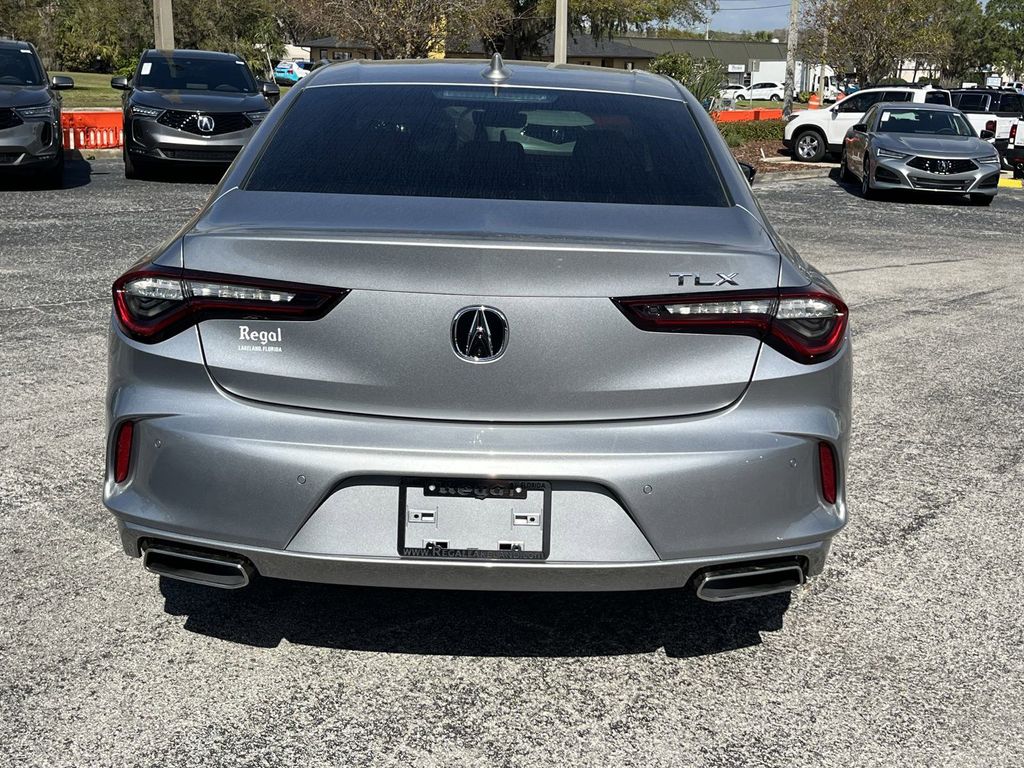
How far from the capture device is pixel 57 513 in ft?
15.0

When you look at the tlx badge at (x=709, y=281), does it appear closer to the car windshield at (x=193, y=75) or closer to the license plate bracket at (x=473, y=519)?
the license plate bracket at (x=473, y=519)

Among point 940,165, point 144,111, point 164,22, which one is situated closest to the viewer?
point 144,111

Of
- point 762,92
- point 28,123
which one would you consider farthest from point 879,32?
point 28,123

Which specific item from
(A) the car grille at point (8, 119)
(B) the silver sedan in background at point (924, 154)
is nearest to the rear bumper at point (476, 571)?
(A) the car grille at point (8, 119)

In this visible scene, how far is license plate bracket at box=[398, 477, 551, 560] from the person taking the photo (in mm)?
2984

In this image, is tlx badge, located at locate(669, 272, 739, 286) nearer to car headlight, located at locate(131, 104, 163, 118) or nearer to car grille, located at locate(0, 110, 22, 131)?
car grille, located at locate(0, 110, 22, 131)

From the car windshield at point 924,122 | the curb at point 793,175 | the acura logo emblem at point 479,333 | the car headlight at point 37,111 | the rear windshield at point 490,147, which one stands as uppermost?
the rear windshield at point 490,147

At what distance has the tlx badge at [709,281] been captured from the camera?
118 inches

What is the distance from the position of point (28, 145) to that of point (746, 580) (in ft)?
44.0

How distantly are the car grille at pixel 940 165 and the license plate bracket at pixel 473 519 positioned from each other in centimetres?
1764

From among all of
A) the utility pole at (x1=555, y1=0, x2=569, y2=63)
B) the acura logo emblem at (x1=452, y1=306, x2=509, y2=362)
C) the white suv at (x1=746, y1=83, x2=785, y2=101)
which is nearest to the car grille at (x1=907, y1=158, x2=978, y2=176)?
the utility pole at (x1=555, y1=0, x2=569, y2=63)

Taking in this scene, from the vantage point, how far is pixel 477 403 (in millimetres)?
2990

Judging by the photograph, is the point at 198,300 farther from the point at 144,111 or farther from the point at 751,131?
the point at 751,131

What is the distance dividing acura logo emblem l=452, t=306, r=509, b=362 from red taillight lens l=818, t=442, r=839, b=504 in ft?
2.85
